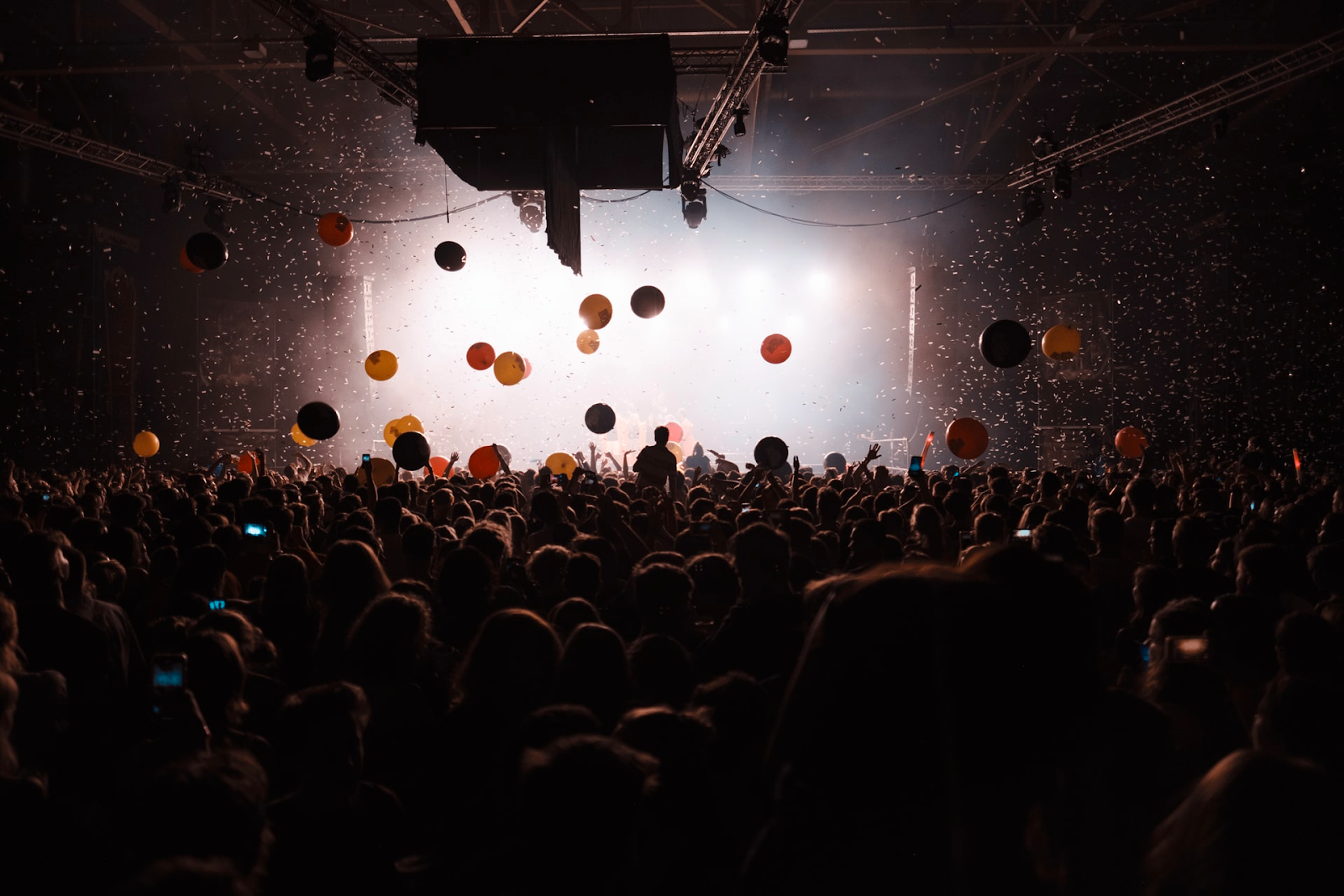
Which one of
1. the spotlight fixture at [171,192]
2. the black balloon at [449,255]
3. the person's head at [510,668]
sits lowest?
the person's head at [510,668]

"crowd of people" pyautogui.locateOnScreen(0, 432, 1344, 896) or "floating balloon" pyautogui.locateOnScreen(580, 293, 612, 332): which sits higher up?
"floating balloon" pyautogui.locateOnScreen(580, 293, 612, 332)

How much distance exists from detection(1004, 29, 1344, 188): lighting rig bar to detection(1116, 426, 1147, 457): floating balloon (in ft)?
13.0

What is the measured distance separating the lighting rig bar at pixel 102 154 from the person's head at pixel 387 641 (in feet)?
38.3

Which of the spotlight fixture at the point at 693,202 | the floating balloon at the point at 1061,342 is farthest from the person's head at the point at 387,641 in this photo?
the spotlight fixture at the point at 693,202

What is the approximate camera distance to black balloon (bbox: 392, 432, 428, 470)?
8898 mm

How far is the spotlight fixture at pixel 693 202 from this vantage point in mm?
13469

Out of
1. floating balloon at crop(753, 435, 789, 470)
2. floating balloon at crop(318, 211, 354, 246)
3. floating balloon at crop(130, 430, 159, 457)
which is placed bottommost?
floating balloon at crop(753, 435, 789, 470)

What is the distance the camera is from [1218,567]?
4137 mm

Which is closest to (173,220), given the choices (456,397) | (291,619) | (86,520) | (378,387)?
(378,387)

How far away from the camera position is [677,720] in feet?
5.23

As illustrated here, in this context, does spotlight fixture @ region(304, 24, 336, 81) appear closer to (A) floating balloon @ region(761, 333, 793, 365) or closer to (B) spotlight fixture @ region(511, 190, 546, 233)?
(B) spotlight fixture @ region(511, 190, 546, 233)

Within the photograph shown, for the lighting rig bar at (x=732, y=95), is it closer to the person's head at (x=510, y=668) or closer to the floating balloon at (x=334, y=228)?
the floating balloon at (x=334, y=228)

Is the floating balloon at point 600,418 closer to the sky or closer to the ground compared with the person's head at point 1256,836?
closer to the sky

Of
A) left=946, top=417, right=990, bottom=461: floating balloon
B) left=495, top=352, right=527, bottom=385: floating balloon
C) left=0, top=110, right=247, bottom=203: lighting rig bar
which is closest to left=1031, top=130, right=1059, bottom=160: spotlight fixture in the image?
left=946, top=417, right=990, bottom=461: floating balloon
